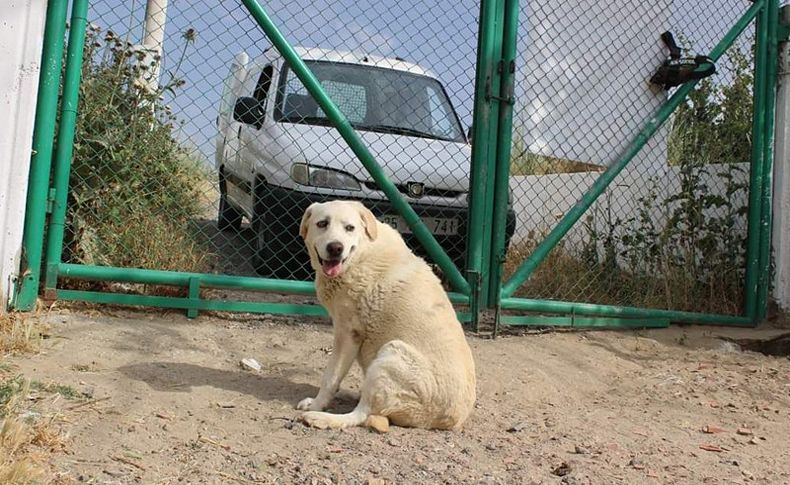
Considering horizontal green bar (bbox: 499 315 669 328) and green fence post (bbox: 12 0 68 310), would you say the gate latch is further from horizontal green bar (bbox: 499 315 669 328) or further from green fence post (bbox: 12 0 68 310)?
green fence post (bbox: 12 0 68 310)

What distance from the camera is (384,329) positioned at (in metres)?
3.26

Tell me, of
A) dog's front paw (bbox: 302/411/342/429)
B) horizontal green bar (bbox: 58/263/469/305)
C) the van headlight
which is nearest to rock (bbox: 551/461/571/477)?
dog's front paw (bbox: 302/411/342/429)

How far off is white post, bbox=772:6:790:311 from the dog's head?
390cm

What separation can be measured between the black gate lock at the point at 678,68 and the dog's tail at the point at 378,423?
3.79 metres

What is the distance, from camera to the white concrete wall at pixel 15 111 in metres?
3.85

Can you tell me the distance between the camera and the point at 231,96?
7496mm

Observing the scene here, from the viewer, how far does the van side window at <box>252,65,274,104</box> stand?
6241 mm

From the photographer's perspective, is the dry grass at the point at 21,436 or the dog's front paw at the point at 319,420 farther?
the dog's front paw at the point at 319,420

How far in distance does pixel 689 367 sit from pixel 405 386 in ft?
7.80

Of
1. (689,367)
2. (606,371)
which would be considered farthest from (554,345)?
(689,367)

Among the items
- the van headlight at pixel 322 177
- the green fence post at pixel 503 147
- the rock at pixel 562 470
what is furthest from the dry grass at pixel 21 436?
the green fence post at pixel 503 147

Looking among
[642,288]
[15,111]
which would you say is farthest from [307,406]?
[642,288]

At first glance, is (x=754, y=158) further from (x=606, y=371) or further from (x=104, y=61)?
(x=104, y=61)

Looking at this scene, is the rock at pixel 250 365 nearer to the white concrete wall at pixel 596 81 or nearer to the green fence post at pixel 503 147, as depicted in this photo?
the green fence post at pixel 503 147
